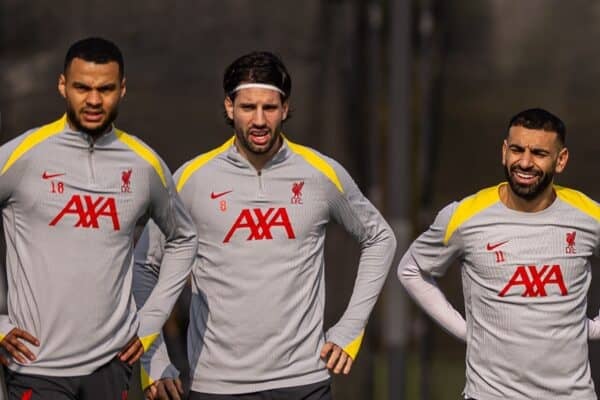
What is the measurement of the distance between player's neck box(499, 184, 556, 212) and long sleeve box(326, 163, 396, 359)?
23.5 inches

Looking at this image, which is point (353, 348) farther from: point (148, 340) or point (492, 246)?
point (148, 340)

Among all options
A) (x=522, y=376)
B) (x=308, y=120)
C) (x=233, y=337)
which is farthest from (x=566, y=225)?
(x=308, y=120)

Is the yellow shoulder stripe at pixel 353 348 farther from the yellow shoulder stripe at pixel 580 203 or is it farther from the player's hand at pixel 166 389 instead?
the yellow shoulder stripe at pixel 580 203

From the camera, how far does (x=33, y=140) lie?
7891mm

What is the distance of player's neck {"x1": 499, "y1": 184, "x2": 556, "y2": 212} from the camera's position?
26.9ft

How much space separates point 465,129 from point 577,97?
81 cm

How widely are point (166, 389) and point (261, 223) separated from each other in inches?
30.0

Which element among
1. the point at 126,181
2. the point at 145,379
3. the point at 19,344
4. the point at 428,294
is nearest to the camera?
the point at 19,344

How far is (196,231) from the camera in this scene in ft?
27.2

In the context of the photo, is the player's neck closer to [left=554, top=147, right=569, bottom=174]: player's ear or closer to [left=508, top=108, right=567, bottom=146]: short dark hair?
[left=554, top=147, right=569, bottom=174]: player's ear

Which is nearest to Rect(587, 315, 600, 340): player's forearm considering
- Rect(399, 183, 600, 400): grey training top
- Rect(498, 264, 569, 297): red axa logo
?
Rect(399, 183, 600, 400): grey training top

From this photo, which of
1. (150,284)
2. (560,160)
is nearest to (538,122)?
(560,160)

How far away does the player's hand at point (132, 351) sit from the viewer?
800 centimetres

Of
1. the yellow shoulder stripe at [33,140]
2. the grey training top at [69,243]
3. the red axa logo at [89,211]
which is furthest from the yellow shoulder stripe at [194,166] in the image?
the yellow shoulder stripe at [33,140]
